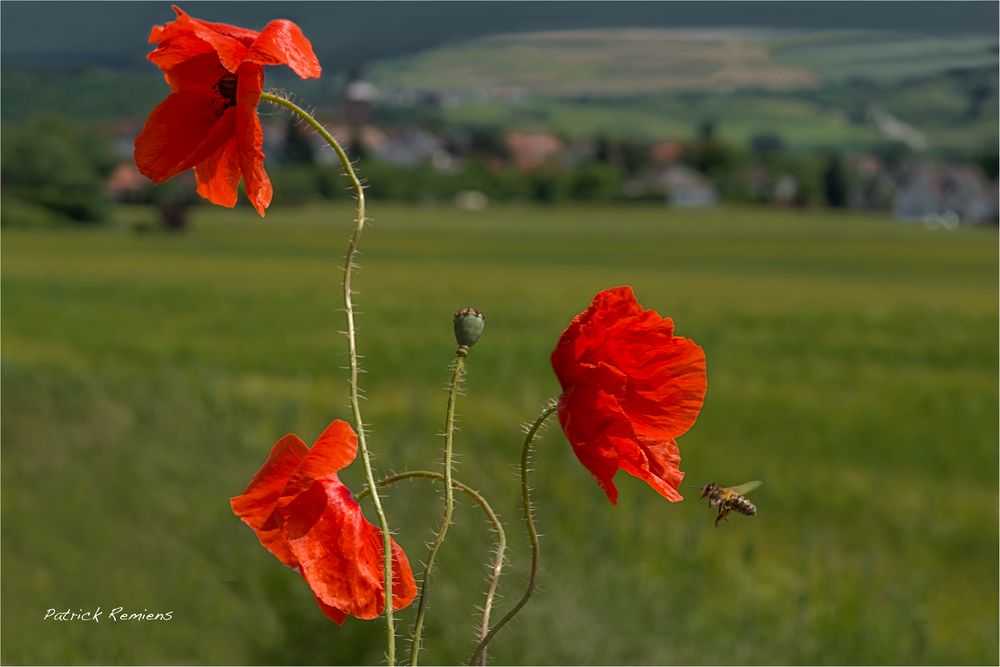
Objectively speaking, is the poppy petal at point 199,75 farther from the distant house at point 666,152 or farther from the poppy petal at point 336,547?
the distant house at point 666,152

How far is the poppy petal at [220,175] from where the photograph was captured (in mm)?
887

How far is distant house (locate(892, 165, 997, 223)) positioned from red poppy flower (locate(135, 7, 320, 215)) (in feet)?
142

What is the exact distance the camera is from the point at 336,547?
0.81m

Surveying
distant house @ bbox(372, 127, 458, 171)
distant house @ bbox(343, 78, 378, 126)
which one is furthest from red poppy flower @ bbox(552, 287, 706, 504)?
distant house @ bbox(372, 127, 458, 171)

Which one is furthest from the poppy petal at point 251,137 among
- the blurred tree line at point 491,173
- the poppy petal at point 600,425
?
the blurred tree line at point 491,173

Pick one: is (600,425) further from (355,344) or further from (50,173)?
(50,173)

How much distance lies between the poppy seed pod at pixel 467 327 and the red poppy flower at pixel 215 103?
0.52 ft

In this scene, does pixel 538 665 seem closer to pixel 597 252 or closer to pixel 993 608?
pixel 993 608

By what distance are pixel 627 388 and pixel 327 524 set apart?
24 centimetres

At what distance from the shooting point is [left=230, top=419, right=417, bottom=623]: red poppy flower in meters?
0.80

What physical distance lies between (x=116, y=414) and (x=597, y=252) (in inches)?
1081

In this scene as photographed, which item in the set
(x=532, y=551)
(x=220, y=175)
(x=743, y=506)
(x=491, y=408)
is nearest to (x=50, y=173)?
(x=491, y=408)

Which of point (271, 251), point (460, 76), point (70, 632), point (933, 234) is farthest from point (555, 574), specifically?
point (933, 234)

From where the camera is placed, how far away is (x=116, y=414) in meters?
5.70
